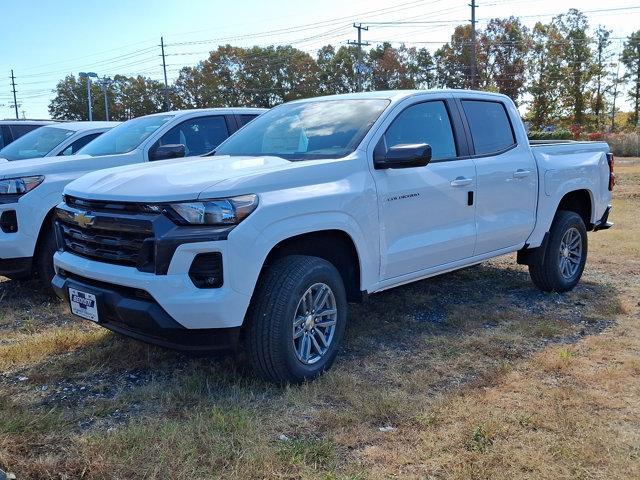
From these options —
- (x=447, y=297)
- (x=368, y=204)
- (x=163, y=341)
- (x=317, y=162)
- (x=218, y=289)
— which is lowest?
(x=447, y=297)

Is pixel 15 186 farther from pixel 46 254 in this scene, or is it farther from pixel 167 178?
pixel 167 178

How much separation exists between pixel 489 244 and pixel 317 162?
2007mm

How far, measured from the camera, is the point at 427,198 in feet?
14.7

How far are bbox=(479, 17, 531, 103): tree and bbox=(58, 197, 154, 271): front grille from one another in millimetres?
58388

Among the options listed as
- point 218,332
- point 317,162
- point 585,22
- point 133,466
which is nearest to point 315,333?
point 218,332

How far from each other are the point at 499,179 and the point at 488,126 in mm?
526

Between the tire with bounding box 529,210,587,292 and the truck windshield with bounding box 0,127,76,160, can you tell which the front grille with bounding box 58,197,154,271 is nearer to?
the tire with bounding box 529,210,587,292

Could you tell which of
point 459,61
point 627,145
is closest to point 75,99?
point 459,61

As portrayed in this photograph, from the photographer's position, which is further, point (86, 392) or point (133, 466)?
point (86, 392)

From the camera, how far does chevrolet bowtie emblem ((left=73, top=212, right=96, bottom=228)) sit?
12.0 ft

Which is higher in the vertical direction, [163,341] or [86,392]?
[163,341]

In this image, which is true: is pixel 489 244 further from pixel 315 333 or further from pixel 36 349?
pixel 36 349

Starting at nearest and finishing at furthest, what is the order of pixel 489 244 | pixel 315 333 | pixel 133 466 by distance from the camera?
pixel 133 466 → pixel 315 333 → pixel 489 244

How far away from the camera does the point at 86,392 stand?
3801 millimetres
